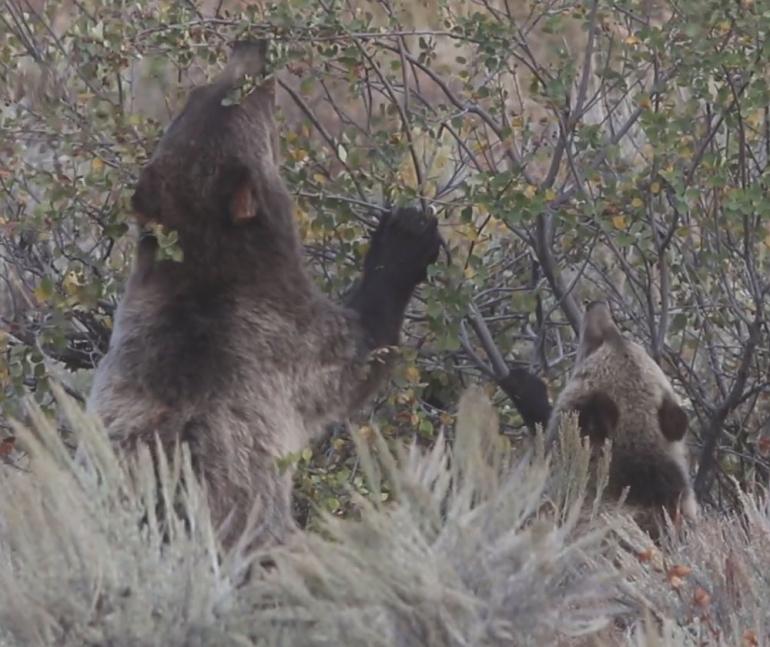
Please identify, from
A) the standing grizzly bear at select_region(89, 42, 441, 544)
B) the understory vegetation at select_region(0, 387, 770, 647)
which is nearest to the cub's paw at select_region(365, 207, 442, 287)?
the standing grizzly bear at select_region(89, 42, 441, 544)

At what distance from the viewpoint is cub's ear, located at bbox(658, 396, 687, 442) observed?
290 inches

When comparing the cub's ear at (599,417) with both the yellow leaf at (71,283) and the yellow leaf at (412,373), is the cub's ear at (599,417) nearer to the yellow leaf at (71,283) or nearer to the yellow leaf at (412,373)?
the yellow leaf at (412,373)

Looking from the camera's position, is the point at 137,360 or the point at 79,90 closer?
the point at 137,360

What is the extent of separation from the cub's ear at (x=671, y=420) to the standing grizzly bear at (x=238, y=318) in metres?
1.31

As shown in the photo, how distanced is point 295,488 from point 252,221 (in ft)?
4.01

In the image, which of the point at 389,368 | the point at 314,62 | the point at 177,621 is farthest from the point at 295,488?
the point at 177,621

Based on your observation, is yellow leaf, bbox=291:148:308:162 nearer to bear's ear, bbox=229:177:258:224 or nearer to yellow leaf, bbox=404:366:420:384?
bear's ear, bbox=229:177:258:224

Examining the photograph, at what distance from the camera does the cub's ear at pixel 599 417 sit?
7406 mm

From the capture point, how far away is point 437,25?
26.5ft

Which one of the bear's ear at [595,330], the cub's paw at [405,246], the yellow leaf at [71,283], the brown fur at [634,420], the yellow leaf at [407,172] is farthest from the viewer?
the bear's ear at [595,330]

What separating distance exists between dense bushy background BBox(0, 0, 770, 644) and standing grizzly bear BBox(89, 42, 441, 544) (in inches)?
8.2

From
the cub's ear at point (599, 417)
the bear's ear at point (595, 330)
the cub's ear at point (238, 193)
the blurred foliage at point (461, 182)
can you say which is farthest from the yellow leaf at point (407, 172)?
the cub's ear at point (599, 417)

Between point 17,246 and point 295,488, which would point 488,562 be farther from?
point 17,246

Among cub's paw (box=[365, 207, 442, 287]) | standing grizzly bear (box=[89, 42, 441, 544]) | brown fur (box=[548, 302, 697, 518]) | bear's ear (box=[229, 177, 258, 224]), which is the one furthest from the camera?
brown fur (box=[548, 302, 697, 518])
